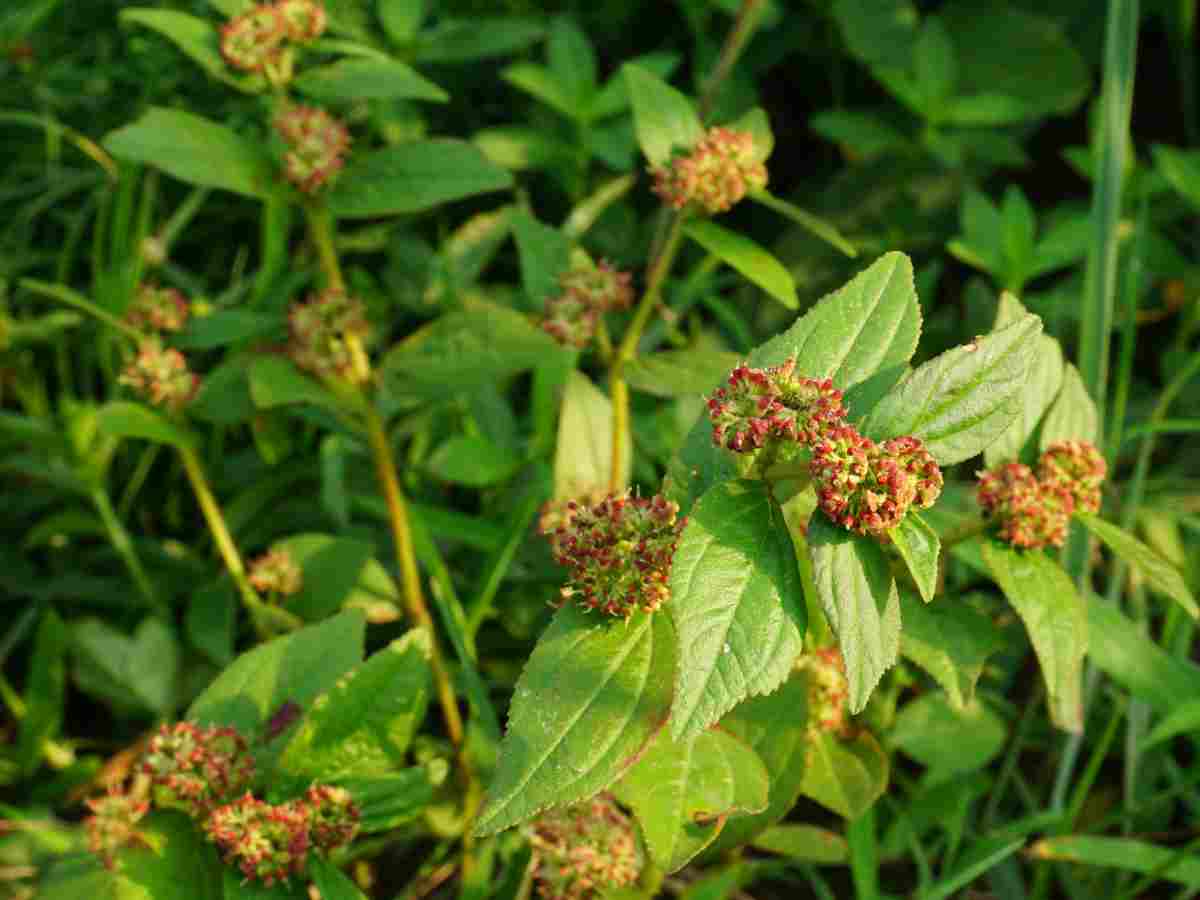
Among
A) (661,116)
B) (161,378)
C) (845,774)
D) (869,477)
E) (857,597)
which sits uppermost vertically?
(661,116)

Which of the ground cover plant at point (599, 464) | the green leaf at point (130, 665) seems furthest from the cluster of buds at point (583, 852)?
the green leaf at point (130, 665)

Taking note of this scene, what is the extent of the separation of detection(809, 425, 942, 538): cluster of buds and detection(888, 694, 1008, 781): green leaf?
1.04 metres

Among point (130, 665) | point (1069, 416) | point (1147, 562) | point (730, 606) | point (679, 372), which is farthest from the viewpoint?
point (130, 665)

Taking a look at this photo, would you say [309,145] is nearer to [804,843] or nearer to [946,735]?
[804,843]

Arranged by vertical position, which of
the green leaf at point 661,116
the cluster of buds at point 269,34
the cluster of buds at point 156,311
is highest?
the cluster of buds at point 269,34

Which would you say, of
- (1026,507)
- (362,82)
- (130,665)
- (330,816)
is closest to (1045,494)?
(1026,507)

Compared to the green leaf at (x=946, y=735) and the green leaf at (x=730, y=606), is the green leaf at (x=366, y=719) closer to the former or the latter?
the green leaf at (x=730, y=606)

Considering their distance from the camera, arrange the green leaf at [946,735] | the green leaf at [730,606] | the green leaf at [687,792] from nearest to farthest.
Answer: the green leaf at [730,606] → the green leaf at [687,792] → the green leaf at [946,735]

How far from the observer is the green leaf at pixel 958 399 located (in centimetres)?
134

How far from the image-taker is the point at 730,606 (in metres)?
1.26

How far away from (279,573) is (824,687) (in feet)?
3.19

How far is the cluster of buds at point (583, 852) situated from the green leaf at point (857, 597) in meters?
0.63

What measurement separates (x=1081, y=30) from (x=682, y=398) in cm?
178

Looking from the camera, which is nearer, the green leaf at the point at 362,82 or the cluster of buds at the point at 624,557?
the cluster of buds at the point at 624,557
